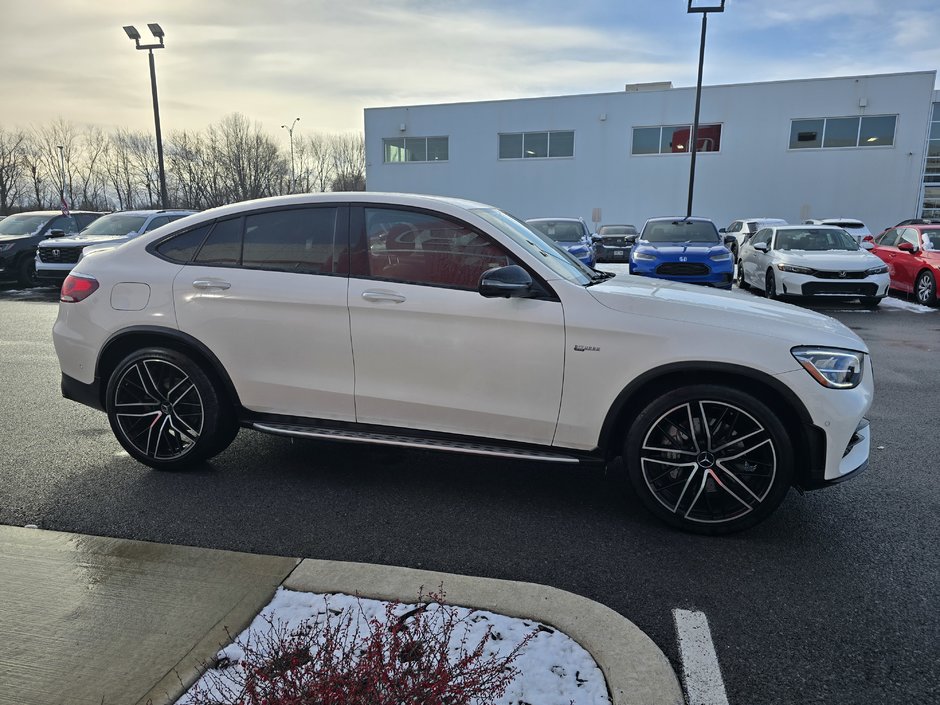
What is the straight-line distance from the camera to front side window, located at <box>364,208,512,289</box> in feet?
12.0

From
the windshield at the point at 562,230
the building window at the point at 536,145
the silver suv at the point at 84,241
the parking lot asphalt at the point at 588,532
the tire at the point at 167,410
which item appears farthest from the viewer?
the building window at the point at 536,145

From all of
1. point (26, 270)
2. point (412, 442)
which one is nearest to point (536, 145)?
point (26, 270)

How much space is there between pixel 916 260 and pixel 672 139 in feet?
65.8

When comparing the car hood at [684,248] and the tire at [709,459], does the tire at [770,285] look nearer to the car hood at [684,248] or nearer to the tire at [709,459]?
the car hood at [684,248]

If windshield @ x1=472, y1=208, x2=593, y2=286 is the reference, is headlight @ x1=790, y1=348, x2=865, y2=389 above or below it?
below

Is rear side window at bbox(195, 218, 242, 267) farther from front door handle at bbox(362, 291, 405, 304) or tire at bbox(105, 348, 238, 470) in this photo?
front door handle at bbox(362, 291, 405, 304)

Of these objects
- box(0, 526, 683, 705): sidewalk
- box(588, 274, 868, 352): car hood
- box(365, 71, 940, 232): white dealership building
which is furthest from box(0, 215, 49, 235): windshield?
box(365, 71, 940, 232): white dealership building

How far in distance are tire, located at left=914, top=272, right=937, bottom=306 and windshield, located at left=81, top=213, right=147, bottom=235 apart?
16348mm

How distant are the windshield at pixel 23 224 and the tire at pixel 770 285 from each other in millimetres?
16857

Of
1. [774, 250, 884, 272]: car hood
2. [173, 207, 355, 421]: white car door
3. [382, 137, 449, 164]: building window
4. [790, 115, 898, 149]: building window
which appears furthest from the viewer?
[382, 137, 449, 164]: building window

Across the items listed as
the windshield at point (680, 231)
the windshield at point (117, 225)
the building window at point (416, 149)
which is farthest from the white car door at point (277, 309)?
the building window at point (416, 149)

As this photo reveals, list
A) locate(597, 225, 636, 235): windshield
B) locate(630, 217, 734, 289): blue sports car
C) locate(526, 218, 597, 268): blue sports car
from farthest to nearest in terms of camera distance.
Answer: locate(597, 225, 636, 235): windshield → locate(526, 218, 597, 268): blue sports car → locate(630, 217, 734, 289): blue sports car

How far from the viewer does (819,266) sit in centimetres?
1196

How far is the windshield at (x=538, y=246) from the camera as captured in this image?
3.75m
